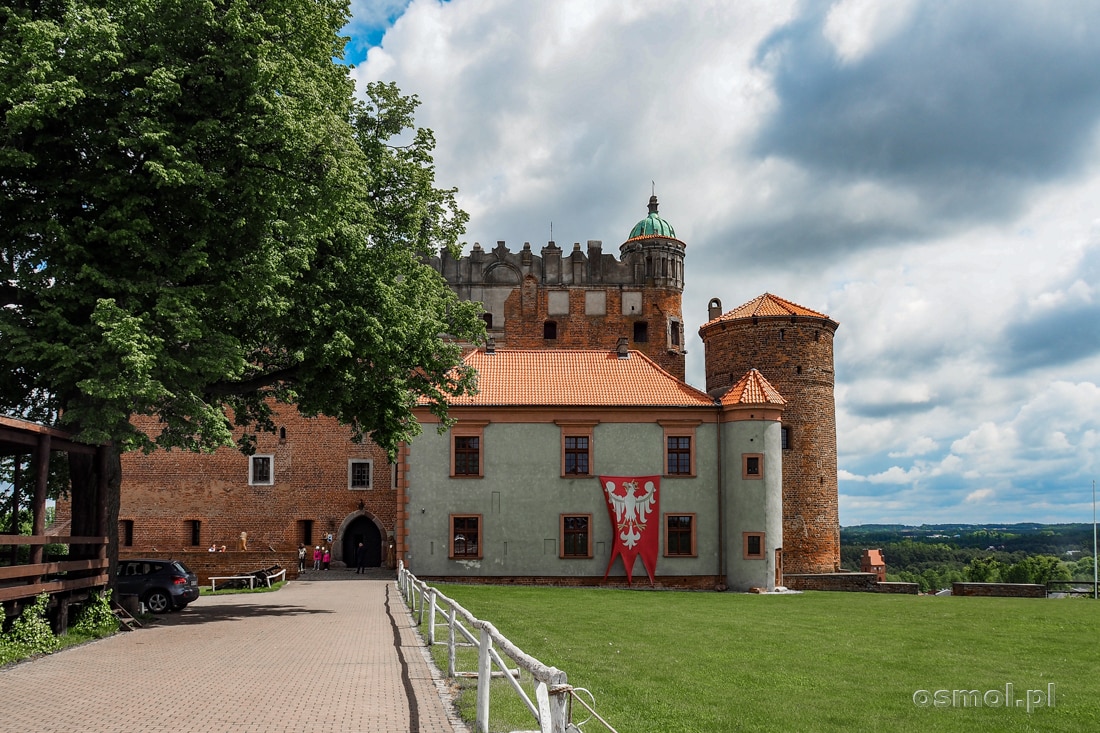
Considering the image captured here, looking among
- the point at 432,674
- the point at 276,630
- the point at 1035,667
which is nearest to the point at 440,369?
the point at 276,630

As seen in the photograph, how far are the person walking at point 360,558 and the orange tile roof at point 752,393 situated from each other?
16.6 metres

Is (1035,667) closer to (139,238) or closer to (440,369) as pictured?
(440,369)

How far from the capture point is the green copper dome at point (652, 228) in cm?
5528

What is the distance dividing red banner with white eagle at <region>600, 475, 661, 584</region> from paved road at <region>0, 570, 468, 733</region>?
16659 mm

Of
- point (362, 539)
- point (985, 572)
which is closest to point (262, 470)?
point (362, 539)

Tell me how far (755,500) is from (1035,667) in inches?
827

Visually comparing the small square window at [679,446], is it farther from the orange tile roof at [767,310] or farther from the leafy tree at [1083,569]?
the leafy tree at [1083,569]

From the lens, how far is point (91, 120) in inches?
667

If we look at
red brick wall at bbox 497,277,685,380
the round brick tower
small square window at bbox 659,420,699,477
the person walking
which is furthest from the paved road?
red brick wall at bbox 497,277,685,380

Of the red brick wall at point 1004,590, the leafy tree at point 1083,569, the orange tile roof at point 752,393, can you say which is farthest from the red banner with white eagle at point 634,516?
the leafy tree at point 1083,569

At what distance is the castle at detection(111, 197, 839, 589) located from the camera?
1377 inches

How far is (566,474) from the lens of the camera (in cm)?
3531

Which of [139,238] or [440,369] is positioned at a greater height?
[139,238]

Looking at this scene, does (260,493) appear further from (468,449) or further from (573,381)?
(573,381)
